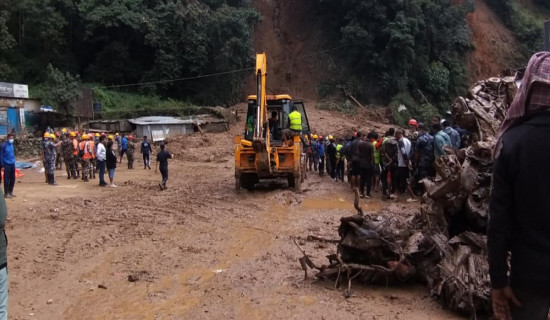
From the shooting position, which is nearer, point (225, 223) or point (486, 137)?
point (486, 137)

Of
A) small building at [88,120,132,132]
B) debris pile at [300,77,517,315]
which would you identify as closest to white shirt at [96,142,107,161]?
debris pile at [300,77,517,315]

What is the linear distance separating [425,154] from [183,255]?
5.90m

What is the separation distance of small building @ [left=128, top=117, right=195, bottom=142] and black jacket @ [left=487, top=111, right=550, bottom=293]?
31.6 meters

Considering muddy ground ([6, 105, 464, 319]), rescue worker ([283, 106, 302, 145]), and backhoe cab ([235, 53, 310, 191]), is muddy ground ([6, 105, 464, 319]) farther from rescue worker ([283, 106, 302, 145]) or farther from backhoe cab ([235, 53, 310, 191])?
rescue worker ([283, 106, 302, 145])

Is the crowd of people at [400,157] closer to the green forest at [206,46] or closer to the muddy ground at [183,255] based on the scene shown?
the muddy ground at [183,255]

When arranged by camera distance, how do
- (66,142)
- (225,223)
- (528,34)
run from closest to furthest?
(225,223), (66,142), (528,34)

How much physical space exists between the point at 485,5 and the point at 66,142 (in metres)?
44.5

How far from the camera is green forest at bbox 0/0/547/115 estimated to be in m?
39.2

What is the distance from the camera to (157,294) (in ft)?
20.5

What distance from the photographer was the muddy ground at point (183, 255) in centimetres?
561

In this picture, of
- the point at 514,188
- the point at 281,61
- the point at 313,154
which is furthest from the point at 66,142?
the point at 281,61

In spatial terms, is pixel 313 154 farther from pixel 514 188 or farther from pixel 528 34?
pixel 528 34

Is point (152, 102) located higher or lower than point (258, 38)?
lower

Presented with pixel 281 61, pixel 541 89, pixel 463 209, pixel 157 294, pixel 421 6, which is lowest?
pixel 157 294
